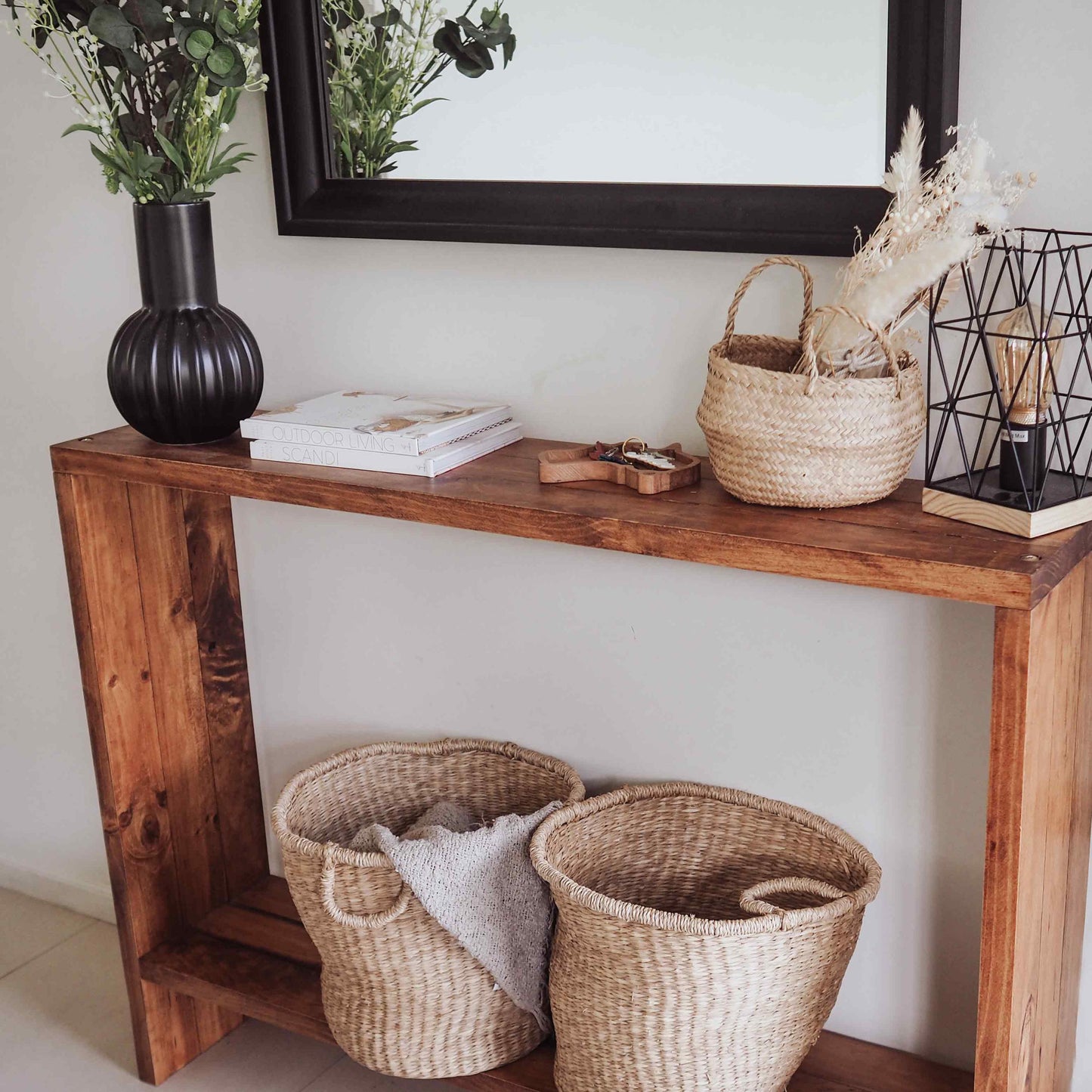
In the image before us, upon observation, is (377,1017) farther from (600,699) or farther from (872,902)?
(872,902)

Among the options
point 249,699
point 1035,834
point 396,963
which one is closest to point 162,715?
point 249,699

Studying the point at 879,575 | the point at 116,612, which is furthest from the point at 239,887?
the point at 879,575

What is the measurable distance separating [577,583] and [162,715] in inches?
25.8

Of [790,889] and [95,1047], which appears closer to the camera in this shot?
[790,889]

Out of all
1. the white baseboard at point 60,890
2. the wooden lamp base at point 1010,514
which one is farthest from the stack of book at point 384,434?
the white baseboard at point 60,890

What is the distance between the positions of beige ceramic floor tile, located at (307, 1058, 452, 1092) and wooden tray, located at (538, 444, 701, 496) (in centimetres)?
93

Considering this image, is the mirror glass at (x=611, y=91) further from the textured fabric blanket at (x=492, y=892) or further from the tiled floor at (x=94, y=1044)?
the tiled floor at (x=94, y=1044)

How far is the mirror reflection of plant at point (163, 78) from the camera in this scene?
4.45 feet

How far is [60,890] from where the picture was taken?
231cm

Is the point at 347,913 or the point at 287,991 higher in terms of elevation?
the point at 347,913

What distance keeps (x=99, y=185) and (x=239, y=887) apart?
3.61 ft

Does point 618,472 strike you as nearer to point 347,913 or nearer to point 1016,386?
point 1016,386

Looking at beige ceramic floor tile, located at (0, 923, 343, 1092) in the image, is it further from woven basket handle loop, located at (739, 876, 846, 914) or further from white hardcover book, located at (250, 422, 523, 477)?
white hardcover book, located at (250, 422, 523, 477)

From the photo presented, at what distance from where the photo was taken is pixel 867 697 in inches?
57.2
